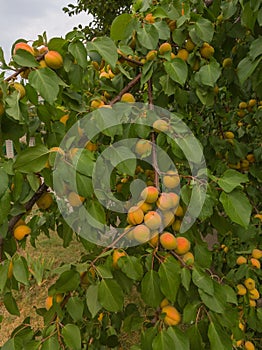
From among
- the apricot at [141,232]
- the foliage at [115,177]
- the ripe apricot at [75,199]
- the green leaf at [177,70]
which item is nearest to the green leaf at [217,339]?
the foliage at [115,177]

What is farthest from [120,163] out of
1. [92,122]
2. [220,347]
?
[220,347]

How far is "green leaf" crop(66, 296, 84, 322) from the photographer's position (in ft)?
2.29

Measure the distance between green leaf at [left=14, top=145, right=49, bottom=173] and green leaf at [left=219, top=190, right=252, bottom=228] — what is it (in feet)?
1.11

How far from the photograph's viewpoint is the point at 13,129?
2.26 ft

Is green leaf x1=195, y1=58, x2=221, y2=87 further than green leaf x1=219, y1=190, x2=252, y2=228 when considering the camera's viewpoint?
Yes

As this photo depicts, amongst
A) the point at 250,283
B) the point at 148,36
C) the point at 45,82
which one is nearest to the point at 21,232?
the point at 45,82

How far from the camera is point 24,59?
0.65 m

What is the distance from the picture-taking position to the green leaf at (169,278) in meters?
0.65

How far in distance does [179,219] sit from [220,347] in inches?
9.7

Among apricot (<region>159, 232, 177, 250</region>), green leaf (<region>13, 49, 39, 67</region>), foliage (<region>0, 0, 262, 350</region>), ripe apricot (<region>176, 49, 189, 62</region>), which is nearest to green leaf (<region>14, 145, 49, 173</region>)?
foliage (<region>0, 0, 262, 350</region>)

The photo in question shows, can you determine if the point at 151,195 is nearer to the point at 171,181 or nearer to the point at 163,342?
the point at 171,181

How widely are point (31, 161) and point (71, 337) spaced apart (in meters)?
0.32

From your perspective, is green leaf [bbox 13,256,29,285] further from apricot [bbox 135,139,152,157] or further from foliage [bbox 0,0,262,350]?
apricot [bbox 135,139,152,157]

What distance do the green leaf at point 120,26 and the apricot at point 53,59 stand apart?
26 cm
